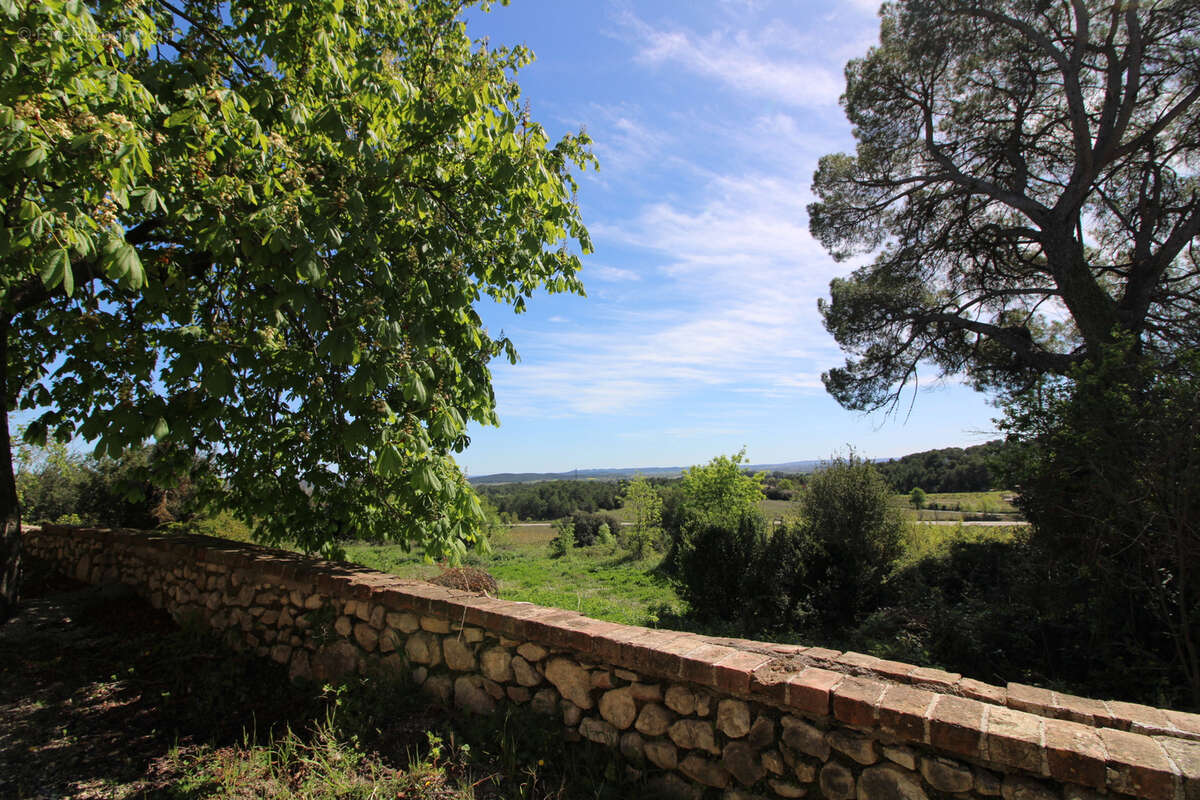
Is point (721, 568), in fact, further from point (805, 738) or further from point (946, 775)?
point (946, 775)

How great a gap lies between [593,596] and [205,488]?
22.9 feet

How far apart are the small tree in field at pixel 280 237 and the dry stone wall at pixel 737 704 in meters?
0.89

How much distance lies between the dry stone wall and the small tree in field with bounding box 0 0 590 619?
89 cm

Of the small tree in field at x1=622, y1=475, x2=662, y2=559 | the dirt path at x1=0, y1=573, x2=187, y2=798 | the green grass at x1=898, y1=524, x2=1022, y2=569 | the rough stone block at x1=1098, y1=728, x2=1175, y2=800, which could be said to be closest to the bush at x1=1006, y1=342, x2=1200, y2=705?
the green grass at x1=898, y1=524, x2=1022, y2=569

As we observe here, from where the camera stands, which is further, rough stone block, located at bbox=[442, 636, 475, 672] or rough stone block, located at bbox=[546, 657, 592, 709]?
rough stone block, located at bbox=[442, 636, 475, 672]

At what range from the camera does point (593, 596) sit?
34.8 feet

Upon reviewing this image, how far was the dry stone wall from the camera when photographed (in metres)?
1.88

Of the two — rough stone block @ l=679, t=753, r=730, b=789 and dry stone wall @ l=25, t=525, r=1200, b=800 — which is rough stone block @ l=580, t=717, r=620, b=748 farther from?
rough stone block @ l=679, t=753, r=730, b=789

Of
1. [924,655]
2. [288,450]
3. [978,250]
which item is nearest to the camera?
[288,450]

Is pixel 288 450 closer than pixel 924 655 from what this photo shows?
Yes

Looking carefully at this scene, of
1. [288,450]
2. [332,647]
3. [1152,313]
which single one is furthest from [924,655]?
[1152,313]

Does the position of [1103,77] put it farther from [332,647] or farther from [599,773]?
[332,647]

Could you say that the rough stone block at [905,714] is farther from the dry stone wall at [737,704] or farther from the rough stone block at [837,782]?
the rough stone block at [837,782]

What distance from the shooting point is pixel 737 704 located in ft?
8.07
